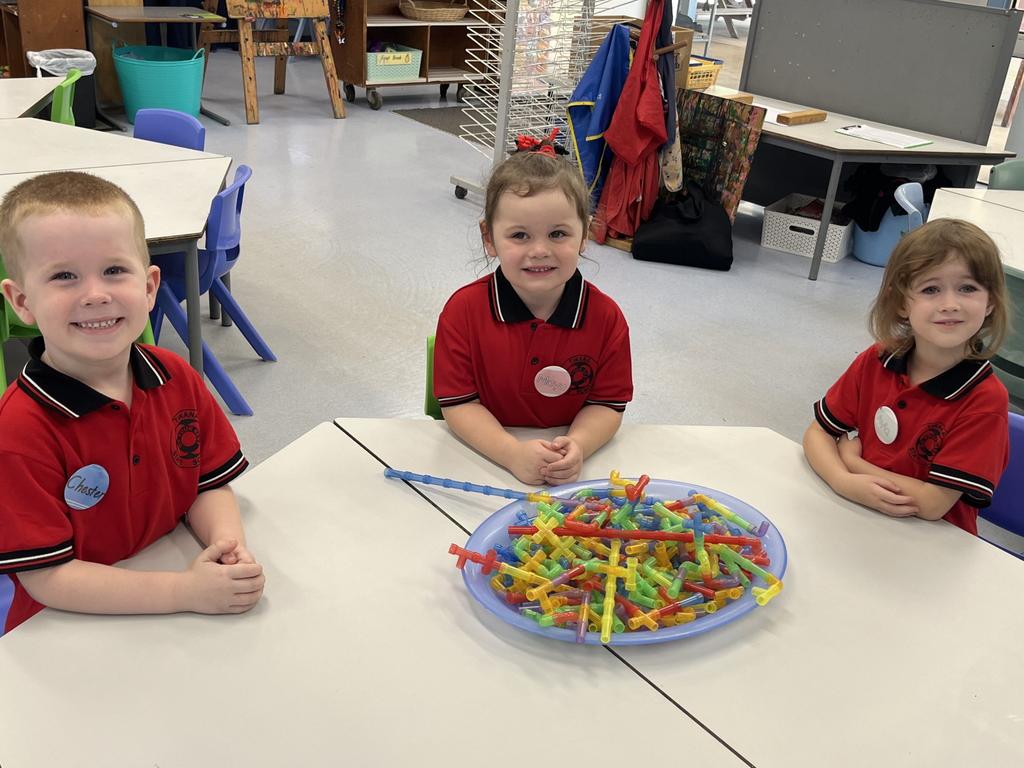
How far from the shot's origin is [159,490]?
1.24m

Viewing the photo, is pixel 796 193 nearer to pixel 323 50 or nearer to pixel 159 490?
pixel 323 50

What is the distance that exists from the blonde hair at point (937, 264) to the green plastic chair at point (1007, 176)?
2183 millimetres

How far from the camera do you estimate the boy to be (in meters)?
1.11

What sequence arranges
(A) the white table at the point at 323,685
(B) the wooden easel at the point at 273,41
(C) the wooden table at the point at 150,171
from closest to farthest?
1. (A) the white table at the point at 323,685
2. (C) the wooden table at the point at 150,171
3. (B) the wooden easel at the point at 273,41

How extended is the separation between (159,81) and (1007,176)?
14.7 feet

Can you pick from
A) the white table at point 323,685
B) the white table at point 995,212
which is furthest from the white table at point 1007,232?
the white table at point 323,685

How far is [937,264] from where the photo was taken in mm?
1511

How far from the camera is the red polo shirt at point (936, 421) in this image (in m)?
1.46

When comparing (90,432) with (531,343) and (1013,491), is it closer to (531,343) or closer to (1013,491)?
(531,343)

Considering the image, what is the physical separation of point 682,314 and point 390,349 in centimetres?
122

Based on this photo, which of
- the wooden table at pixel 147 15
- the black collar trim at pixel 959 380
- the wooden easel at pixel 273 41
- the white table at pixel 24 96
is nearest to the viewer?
the black collar trim at pixel 959 380

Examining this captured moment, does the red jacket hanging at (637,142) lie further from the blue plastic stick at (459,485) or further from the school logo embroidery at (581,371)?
the blue plastic stick at (459,485)

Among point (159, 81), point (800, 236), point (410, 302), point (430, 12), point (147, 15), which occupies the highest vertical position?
point (430, 12)

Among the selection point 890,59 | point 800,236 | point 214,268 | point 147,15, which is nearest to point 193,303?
point 214,268
